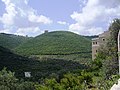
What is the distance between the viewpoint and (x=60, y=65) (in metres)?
78.1

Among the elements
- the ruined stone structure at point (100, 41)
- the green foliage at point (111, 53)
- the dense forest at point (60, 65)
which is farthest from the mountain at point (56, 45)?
the green foliage at point (111, 53)

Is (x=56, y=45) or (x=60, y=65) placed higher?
(x=56, y=45)

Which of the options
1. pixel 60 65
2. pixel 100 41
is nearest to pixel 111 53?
pixel 100 41

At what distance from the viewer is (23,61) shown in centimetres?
8238

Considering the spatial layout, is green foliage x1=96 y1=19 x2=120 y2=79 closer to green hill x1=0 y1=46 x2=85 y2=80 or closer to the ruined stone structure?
the ruined stone structure

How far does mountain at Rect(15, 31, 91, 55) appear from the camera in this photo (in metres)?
106

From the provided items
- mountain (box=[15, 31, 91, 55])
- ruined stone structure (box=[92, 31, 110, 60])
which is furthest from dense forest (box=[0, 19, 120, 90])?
ruined stone structure (box=[92, 31, 110, 60])

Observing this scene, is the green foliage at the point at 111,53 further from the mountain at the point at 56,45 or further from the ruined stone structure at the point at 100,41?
the mountain at the point at 56,45

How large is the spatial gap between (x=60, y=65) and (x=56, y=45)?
35.2m

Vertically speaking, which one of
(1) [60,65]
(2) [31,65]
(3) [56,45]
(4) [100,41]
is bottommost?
(2) [31,65]

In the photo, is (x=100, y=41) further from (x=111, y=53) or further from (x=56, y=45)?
(x=56, y=45)

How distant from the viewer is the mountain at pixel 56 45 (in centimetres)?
10550

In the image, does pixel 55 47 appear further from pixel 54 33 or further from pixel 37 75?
pixel 37 75

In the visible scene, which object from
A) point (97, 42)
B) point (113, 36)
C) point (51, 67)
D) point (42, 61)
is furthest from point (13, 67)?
point (113, 36)
